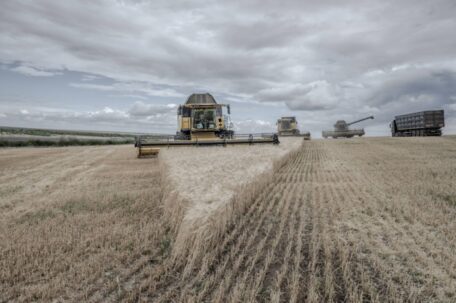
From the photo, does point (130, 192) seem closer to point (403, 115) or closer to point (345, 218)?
point (345, 218)

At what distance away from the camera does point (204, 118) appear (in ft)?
65.3

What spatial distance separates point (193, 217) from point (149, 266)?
1.03 meters

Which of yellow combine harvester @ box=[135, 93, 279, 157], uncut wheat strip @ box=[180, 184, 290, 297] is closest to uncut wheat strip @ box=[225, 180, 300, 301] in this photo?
uncut wheat strip @ box=[180, 184, 290, 297]

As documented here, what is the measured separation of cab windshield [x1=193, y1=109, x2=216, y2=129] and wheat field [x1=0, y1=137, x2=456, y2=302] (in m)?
12.7

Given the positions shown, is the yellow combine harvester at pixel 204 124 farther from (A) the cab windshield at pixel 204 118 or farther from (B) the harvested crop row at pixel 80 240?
(B) the harvested crop row at pixel 80 240

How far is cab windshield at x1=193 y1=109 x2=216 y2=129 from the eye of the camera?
19.8 metres

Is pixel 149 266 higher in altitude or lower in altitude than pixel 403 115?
lower

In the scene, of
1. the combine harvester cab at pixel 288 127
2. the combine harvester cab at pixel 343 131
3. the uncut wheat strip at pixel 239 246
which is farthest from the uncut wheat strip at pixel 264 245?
the combine harvester cab at pixel 343 131

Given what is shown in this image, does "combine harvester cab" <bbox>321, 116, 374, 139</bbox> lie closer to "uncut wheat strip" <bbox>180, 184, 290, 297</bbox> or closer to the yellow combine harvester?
the yellow combine harvester

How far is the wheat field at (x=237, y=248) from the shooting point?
3107 millimetres

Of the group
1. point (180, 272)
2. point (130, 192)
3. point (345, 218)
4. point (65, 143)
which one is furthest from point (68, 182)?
point (65, 143)

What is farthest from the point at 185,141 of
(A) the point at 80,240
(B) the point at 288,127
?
(B) the point at 288,127

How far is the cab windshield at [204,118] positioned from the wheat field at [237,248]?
41.6 ft

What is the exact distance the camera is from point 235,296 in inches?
112
